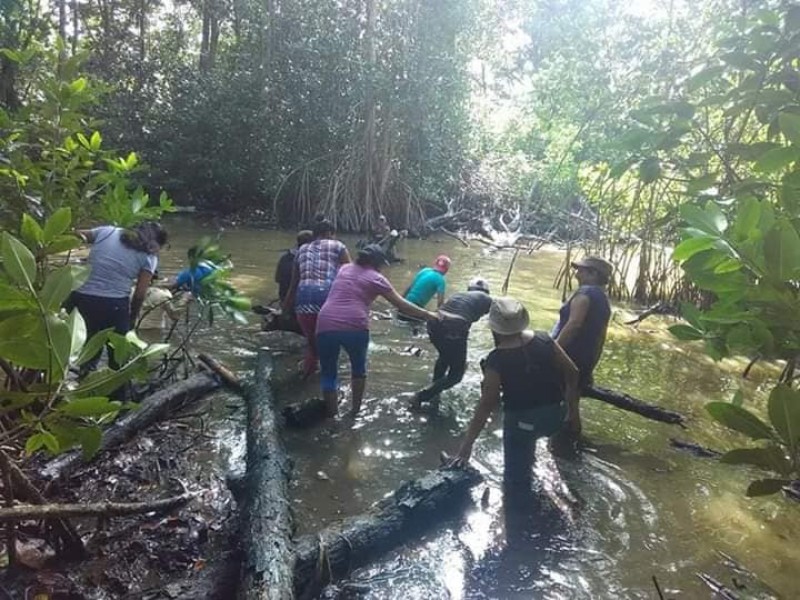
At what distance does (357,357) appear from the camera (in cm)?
520

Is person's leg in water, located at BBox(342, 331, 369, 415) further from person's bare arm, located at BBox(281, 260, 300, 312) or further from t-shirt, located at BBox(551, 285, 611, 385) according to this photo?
t-shirt, located at BBox(551, 285, 611, 385)

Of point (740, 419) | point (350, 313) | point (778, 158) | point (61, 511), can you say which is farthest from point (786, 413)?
point (350, 313)

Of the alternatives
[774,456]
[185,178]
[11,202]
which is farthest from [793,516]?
[185,178]

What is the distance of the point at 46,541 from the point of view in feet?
9.59

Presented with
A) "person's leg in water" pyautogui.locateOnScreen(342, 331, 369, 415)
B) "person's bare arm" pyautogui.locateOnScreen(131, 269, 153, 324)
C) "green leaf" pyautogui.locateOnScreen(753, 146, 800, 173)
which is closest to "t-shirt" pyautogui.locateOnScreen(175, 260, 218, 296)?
"person's bare arm" pyautogui.locateOnScreen(131, 269, 153, 324)

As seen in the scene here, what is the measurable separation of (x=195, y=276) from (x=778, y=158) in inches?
167

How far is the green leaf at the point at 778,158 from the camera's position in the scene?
5.68 feet

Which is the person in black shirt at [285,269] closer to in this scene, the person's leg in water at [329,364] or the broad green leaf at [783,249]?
the person's leg in water at [329,364]

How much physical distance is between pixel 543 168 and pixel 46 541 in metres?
19.2

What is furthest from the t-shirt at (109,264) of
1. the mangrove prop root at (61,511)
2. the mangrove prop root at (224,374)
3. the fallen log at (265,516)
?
the mangrove prop root at (61,511)

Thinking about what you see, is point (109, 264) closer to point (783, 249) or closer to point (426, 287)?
point (426, 287)

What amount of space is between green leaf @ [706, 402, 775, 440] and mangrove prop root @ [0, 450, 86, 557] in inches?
89.8

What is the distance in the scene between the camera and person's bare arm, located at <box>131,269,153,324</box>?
4785mm

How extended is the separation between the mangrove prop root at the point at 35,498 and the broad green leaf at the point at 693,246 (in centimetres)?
228
